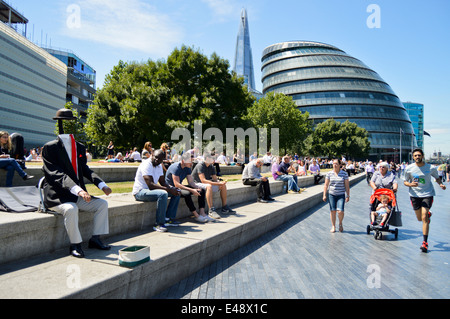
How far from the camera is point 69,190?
392 centimetres

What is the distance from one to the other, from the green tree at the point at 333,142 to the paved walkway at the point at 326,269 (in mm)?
59410

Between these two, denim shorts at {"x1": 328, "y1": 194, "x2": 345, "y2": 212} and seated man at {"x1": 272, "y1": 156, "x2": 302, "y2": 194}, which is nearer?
denim shorts at {"x1": 328, "y1": 194, "x2": 345, "y2": 212}

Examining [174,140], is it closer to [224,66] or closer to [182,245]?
[224,66]

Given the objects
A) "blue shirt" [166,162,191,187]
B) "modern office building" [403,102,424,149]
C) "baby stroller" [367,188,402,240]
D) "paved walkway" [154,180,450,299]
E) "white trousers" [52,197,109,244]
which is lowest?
"paved walkway" [154,180,450,299]

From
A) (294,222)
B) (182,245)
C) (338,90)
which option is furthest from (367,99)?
(182,245)

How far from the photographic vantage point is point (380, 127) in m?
88.1

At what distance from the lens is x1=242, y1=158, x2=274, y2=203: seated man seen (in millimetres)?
10298

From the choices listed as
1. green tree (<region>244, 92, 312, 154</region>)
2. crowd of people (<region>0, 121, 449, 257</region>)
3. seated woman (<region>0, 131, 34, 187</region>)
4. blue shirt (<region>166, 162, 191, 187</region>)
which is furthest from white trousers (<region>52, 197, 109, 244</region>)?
green tree (<region>244, 92, 312, 154</region>)

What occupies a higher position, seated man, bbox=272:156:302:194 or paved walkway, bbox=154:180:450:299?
seated man, bbox=272:156:302:194

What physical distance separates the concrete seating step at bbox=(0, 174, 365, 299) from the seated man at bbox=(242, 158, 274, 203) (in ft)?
13.0

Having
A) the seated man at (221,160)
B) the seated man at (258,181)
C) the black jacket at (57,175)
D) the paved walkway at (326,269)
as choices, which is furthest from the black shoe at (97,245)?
the seated man at (221,160)

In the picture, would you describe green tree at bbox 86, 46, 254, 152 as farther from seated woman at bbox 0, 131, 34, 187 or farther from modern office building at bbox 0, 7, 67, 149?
modern office building at bbox 0, 7, 67, 149

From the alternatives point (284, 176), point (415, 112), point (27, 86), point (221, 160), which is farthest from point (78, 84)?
point (415, 112)
